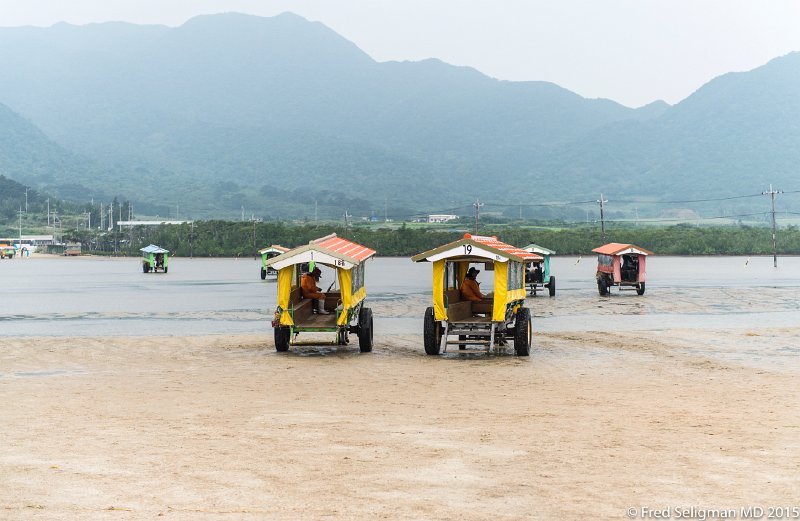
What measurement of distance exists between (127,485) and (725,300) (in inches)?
1808

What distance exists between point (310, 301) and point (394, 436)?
14.7 meters

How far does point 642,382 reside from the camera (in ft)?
67.6

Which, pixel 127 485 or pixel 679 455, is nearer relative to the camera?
pixel 127 485

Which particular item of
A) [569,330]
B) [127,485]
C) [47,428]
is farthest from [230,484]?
[569,330]

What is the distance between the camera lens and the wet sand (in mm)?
10406

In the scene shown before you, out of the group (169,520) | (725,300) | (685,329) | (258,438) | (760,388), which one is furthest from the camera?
(725,300)

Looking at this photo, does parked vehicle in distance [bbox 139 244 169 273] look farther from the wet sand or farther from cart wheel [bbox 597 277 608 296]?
the wet sand

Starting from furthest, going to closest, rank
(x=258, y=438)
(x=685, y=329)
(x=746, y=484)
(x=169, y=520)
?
(x=685, y=329) < (x=258, y=438) < (x=746, y=484) < (x=169, y=520)

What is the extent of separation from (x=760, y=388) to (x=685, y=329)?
15.1 meters

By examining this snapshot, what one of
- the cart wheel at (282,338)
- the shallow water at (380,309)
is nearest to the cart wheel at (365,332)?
the cart wheel at (282,338)

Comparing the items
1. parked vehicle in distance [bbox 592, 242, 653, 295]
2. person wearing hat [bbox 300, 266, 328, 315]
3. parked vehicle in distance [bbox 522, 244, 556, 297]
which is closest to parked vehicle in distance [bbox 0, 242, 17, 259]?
parked vehicle in distance [bbox 522, 244, 556, 297]

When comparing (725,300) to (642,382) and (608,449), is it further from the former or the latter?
(608,449)

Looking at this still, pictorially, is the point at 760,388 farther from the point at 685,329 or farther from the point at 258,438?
the point at 685,329

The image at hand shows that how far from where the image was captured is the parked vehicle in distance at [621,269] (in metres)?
54.8
